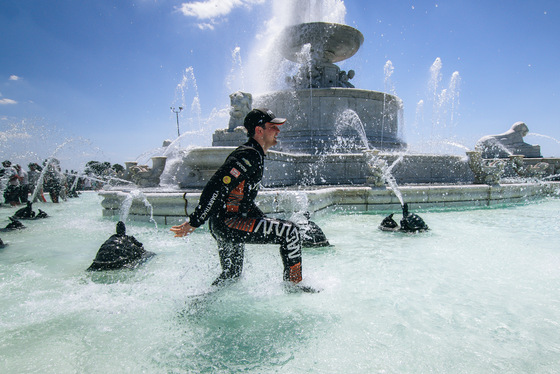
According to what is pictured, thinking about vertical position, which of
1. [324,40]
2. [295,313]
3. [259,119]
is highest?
[324,40]

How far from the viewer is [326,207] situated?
8.20 metres

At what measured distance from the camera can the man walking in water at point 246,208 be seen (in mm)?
2674

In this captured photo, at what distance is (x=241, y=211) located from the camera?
2.77 metres

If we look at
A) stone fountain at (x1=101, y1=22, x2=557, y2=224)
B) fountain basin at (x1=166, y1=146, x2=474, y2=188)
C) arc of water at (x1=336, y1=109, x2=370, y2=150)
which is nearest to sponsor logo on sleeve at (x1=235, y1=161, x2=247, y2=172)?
stone fountain at (x1=101, y1=22, x2=557, y2=224)

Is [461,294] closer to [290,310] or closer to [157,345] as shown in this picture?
[290,310]

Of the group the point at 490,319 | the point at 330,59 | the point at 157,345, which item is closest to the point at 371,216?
the point at 490,319

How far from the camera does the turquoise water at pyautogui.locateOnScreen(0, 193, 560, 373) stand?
2.10m

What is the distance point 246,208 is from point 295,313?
3.05ft

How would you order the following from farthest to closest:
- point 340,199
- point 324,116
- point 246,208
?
point 324,116, point 340,199, point 246,208

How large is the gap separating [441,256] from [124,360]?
3.89m

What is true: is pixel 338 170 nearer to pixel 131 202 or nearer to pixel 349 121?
pixel 349 121

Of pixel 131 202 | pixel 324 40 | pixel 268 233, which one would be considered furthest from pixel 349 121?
pixel 268 233

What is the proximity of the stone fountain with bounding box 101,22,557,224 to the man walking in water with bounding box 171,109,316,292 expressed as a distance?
3.59 m

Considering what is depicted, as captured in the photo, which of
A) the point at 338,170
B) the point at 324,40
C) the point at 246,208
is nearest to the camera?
the point at 246,208
